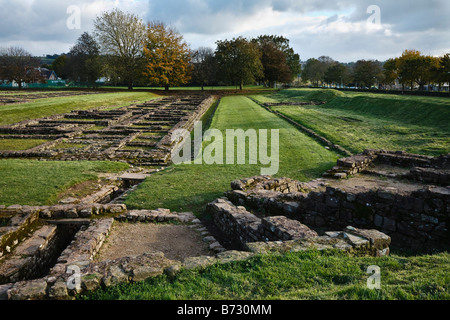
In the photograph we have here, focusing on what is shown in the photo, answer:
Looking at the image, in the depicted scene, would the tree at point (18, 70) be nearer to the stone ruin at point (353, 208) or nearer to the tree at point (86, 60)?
the tree at point (86, 60)

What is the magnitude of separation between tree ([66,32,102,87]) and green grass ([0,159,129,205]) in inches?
2242

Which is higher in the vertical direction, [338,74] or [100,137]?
[338,74]

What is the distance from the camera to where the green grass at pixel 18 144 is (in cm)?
1608

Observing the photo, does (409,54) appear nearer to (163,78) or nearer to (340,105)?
(340,105)

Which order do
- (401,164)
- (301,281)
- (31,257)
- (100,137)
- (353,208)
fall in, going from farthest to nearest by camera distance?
(100,137)
(401,164)
(353,208)
(31,257)
(301,281)

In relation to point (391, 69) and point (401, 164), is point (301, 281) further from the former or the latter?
point (391, 69)

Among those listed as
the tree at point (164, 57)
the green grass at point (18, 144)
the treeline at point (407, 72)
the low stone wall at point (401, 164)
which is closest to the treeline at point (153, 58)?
the tree at point (164, 57)

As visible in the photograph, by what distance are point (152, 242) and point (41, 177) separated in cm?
634

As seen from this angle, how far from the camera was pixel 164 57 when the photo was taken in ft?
198

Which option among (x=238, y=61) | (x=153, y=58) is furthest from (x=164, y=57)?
(x=238, y=61)

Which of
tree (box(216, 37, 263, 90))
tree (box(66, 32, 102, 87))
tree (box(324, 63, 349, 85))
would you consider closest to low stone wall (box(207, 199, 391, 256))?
tree (box(216, 37, 263, 90))

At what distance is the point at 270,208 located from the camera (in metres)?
8.16

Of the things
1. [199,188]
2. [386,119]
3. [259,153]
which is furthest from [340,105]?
[199,188]
